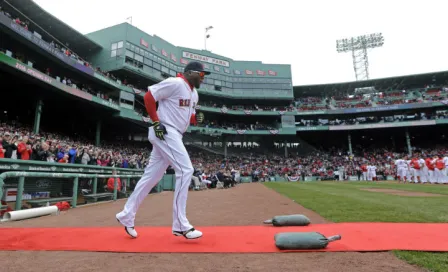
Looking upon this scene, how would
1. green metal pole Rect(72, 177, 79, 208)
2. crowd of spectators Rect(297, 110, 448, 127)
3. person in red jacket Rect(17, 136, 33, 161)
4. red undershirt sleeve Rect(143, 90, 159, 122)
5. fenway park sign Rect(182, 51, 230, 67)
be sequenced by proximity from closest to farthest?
red undershirt sleeve Rect(143, 90, 159, 122), green metal pole Rect(72, 177, 79, 208), person in red jacket Rect(17, 136, 33, 161), crowd of spectators Rect(297, 110, 448, 127), fenway park sign Rect(182, 51, 230, 67)

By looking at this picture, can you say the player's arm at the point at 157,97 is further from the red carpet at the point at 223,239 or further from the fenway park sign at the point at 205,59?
the fenway park sign at the point at 205,59

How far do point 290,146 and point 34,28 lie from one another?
116 feet

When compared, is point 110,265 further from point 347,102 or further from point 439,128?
point 439,128

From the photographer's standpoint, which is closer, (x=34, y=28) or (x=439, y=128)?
(x=34, y=28)

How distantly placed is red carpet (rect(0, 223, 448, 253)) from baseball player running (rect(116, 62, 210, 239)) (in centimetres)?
25

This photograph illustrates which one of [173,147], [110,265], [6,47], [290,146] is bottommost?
[110,265]

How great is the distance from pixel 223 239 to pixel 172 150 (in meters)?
1.18

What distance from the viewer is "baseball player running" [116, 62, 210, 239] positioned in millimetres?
3045

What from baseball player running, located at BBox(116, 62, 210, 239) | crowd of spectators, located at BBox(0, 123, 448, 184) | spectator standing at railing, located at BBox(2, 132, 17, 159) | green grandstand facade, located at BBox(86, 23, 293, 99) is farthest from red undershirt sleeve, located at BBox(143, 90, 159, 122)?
green grandstand facade, located at BBox(86, 23, 293, 99)

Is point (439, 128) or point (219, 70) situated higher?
point (219, 70)

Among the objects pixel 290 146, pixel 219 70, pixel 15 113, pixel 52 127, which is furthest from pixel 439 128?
A: pixel 15 113

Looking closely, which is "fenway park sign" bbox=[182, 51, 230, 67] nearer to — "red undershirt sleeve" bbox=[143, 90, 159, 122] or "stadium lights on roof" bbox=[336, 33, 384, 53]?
"stadium lights on roof" bbox=[336, 33, 384, 53]

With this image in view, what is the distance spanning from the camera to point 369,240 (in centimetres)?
265

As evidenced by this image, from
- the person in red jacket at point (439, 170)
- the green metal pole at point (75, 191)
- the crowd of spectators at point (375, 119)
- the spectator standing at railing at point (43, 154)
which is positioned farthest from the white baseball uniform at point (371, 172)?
the spectator standing at railing at point (43, 154)
